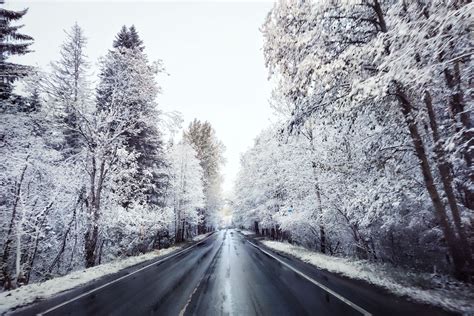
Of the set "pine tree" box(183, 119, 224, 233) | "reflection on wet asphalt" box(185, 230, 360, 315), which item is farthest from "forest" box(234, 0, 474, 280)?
"pine tree" box(183, 119, 224, 233)

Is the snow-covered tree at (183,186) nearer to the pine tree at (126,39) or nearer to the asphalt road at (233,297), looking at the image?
the pine tree at (126,39)

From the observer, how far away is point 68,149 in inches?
680

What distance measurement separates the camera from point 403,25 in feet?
16.4

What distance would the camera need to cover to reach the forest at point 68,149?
13.5 metres

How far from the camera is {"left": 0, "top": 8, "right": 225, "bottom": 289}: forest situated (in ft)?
44.3

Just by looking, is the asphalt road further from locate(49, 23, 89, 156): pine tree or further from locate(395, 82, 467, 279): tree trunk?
locate(49, 23, 89, 156): pine tree

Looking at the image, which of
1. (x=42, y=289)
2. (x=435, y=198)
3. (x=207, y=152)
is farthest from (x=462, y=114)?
(x=207, y=152)

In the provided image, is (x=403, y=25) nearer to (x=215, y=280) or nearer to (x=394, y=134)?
(x=394, y=134)

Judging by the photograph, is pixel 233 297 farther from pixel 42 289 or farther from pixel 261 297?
pixel 42 289

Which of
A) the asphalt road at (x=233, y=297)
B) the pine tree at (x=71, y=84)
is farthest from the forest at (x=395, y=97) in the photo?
the pine tree at (x=71, y=84)

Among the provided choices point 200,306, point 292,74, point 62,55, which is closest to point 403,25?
point 292,74

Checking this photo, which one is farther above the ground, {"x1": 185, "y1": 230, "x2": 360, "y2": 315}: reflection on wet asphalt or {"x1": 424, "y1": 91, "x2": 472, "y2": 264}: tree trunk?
Answer: {"x1": 424, "y1": 91, "x2": 472, "y2": 264}: tree trunk

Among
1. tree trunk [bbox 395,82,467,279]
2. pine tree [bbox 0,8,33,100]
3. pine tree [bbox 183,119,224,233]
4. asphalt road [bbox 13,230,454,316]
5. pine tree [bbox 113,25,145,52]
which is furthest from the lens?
pine tree [bbox 183,119,224,233]

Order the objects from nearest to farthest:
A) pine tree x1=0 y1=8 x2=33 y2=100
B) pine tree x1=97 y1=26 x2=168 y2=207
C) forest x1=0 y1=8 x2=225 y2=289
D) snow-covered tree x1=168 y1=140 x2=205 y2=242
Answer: forest x1=0 y1=8 x2=225 y2=289 < pine tree x1=0 y1=8 x2=33 y2=100 < pine tree x1=97 y1=26 x2=168 y2=207 < snow-covered tree x1=168 y1=140 x2=205 y2=242
